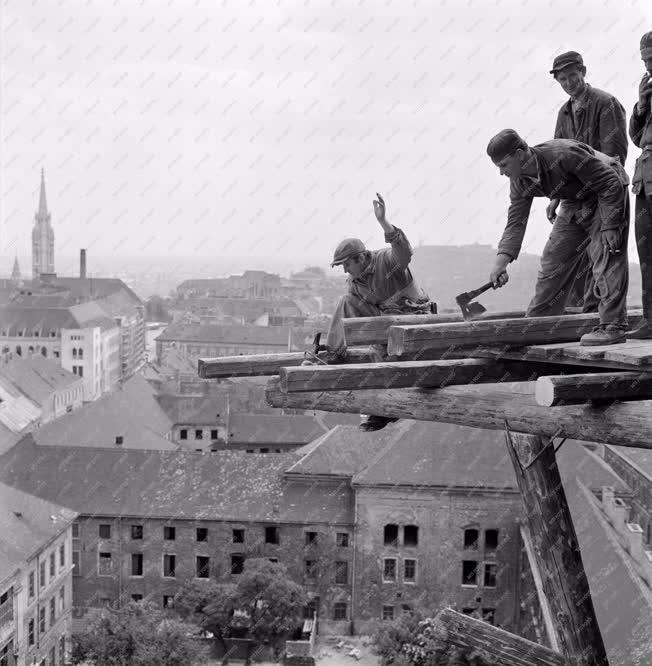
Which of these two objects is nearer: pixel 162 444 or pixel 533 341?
pixel 533 341

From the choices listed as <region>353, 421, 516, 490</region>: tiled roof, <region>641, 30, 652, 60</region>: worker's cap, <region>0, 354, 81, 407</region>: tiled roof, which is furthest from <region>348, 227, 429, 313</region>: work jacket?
<region>0, 354, 81, 407</region>: tiled roof

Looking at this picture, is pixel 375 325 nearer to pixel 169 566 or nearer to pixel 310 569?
pixel 310 569

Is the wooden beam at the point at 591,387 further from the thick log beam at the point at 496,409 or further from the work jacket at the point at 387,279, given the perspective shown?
the work jacket at the point at 387,279

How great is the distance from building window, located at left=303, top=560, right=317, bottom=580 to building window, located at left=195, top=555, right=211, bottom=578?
159 inches

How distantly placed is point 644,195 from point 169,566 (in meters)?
35.2

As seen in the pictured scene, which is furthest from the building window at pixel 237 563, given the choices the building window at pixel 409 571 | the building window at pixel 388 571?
the building window at pixel 409 571

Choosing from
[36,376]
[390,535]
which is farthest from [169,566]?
[36,376]

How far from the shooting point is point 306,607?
3897 cm

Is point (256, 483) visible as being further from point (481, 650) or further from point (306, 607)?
point (481, 650)

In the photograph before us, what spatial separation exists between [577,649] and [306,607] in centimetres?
3151

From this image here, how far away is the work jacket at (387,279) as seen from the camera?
11.6 meters

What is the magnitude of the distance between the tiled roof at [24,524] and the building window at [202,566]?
5801 mm

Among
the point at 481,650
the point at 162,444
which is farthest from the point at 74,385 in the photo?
the point at 481,650

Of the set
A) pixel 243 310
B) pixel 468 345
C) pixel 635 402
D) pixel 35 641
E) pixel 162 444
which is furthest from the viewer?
pixel 243 310
